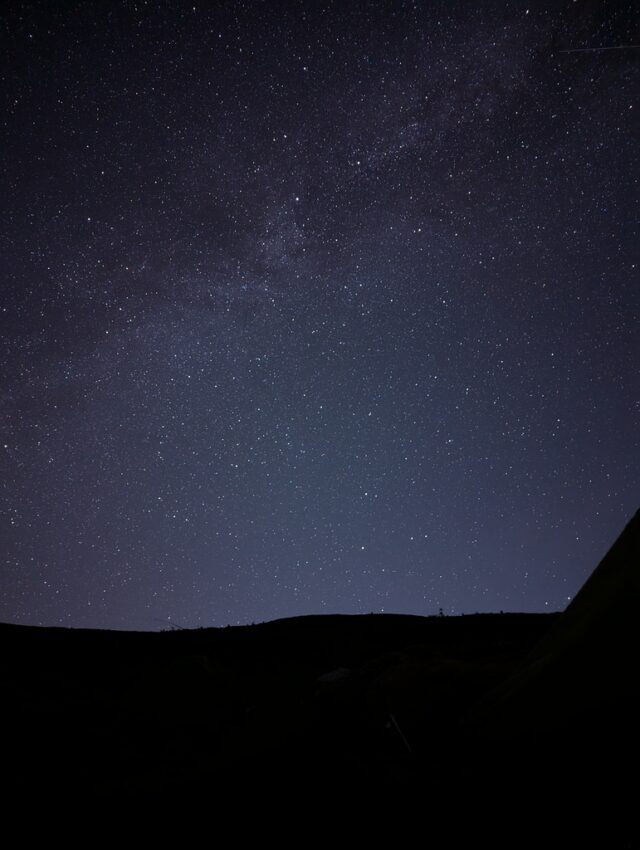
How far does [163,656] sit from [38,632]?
3.66 meters

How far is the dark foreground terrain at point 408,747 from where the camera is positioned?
3.12m

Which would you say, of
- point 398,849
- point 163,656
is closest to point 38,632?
point 163,656

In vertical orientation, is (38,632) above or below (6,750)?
above

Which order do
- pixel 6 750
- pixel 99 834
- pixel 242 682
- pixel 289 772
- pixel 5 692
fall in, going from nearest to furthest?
pixel 99 834 → pixel 289 772 → pixel 6 750 → pixel 5 692 → pixel 242 682

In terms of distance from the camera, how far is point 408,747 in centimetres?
454

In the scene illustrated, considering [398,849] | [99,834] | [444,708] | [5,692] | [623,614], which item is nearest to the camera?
[398,849]

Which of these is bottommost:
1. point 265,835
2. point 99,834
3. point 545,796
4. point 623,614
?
point 545,796

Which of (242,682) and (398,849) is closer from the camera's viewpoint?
(398,849)

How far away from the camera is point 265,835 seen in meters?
3.10

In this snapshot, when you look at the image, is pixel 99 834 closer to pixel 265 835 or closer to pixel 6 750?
pixel 265 835

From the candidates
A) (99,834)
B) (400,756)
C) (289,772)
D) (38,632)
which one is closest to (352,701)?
(400,756)

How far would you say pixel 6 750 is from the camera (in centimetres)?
457

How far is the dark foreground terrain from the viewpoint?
3117 mm

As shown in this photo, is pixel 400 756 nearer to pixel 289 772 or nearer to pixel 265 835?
pixel 289 772
